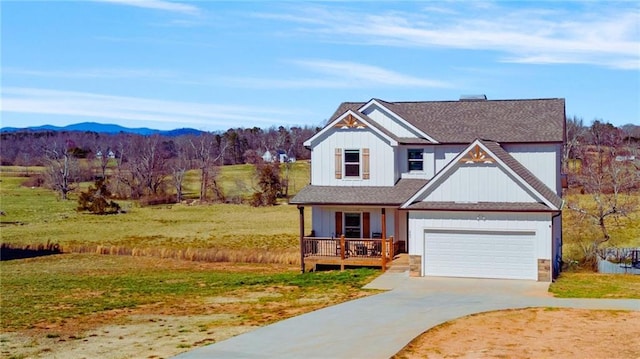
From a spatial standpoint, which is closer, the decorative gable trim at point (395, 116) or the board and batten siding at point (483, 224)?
the board and batten siding at point (483, 224)

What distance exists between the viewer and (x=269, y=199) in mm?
70375

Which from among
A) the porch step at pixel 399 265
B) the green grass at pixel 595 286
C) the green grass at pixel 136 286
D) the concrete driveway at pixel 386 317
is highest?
the porch step at pixel 399 265

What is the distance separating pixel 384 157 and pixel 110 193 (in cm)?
5693

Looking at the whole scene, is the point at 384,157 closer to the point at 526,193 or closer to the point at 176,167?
the point at 526,193

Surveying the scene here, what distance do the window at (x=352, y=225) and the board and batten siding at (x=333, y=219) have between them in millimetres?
283

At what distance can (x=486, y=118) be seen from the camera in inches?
1329

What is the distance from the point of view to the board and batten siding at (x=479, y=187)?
27.3 metres

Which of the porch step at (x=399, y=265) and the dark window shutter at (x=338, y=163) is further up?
the dark window shutter at (x=338, y=163)

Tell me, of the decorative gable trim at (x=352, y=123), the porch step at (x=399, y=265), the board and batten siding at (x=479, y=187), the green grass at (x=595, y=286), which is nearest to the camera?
the green grass at (x=595, y=286)

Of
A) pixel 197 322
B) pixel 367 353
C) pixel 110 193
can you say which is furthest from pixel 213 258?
pixel 110 193

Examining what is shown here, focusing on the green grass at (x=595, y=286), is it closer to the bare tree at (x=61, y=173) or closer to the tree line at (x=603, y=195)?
the tree line at (x=603, y=195)

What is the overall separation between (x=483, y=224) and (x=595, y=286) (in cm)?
452

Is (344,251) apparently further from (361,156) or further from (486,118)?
(486,118)

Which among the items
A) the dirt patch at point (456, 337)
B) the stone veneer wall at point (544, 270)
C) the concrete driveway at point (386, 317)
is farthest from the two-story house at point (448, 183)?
the dirt patch at point (456, 337)
